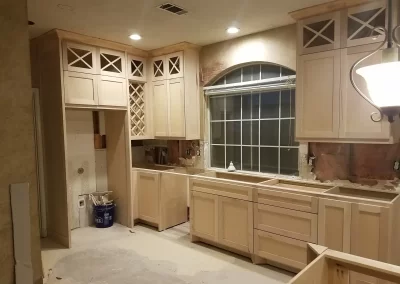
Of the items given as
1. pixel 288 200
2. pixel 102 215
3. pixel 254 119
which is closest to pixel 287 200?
pixel 288 200

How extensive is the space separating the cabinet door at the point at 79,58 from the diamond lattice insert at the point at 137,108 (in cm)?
68

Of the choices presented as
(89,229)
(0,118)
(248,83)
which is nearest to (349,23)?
(248,83)

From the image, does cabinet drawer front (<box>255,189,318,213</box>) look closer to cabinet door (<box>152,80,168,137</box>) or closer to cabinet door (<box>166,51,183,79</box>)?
cabinet door (<box>152,80,168,137</box>)

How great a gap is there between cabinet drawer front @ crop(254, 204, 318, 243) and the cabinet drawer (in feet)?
0.14

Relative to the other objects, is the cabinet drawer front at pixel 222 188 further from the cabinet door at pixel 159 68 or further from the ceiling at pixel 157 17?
the ceiling at pixel 157 17

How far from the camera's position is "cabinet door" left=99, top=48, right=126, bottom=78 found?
3732mm

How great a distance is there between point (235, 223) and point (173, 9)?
229 centimetres

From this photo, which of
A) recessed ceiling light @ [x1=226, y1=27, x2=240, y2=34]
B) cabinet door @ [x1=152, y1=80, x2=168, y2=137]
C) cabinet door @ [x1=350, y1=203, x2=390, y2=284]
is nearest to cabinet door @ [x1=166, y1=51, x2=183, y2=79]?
cabinet door @ [x1=152, y1=80, x2=168, y2=137]

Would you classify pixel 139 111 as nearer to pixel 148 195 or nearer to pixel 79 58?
pixel 79 58

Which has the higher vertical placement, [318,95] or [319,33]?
[319,33]

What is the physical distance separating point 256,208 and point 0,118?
2.35 meters

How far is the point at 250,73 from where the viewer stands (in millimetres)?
3650

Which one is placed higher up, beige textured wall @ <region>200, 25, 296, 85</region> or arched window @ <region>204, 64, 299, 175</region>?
beige textured wall @ <region>200, 25, 296, 85</region>

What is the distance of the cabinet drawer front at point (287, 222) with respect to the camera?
2.60 meters
